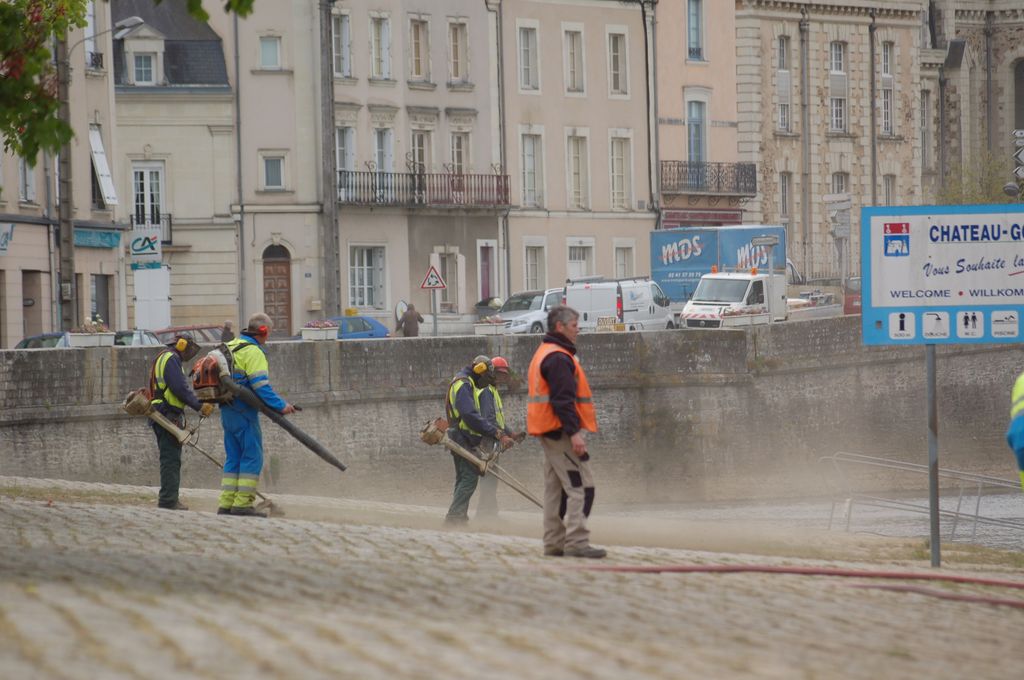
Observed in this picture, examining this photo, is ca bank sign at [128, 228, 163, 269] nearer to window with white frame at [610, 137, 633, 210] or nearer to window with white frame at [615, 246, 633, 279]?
window with white frame at [615, 246, 633, 279]

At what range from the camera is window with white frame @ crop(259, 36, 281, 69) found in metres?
53.7

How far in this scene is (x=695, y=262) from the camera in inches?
2151

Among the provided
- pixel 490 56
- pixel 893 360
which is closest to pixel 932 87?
pixel 490 56

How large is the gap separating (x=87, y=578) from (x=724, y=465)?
28.0 metres

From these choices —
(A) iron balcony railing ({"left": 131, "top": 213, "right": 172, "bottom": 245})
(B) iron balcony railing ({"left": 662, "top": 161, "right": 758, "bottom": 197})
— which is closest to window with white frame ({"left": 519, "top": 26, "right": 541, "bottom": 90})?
(B) iron balcony railing ({"left": 662, "top": 161, "right": 758, "bottom": 197})

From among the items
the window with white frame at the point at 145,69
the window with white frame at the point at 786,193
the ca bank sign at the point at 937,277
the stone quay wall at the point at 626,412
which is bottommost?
the stone quay wall at the point at 626,412

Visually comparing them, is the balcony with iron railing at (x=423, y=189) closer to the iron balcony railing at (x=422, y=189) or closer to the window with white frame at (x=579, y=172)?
the iron balcony railing at (x=422, y=189)

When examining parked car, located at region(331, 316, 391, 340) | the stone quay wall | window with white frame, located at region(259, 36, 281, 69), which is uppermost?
window with white frame, located at region(259, 36, 281, 69)

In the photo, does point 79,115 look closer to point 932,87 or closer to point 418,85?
point 418,85

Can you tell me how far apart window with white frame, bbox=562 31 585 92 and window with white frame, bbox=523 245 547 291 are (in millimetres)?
4939

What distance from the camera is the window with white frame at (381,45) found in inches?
2215

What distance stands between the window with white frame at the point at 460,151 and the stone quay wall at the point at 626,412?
1800 centimetres

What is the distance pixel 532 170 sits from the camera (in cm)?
5994

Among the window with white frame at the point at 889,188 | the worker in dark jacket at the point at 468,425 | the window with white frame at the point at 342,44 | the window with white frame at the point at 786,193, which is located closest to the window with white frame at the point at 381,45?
the window with white frame at the point at 342,44
